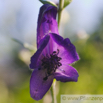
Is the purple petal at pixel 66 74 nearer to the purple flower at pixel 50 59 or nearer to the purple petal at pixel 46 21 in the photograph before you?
the purple flower at pixel 50 59

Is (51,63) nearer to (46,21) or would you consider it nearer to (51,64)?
(51,64)

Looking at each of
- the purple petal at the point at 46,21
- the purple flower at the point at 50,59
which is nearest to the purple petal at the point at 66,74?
the purple flower at the point at 50,59

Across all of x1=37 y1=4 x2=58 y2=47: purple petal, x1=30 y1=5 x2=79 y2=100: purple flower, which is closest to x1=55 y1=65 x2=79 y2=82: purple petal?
x1=30 y1=5 x2=79 y2=100: purple flower

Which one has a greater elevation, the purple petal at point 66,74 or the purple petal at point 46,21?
the purple petal at point 46,21

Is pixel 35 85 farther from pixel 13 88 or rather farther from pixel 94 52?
pixel 94 52

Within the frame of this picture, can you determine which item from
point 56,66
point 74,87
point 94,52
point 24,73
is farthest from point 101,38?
point 56,66

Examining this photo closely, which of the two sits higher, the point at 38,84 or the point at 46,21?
the point at 46,21

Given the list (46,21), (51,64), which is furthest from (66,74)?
(46,21)
